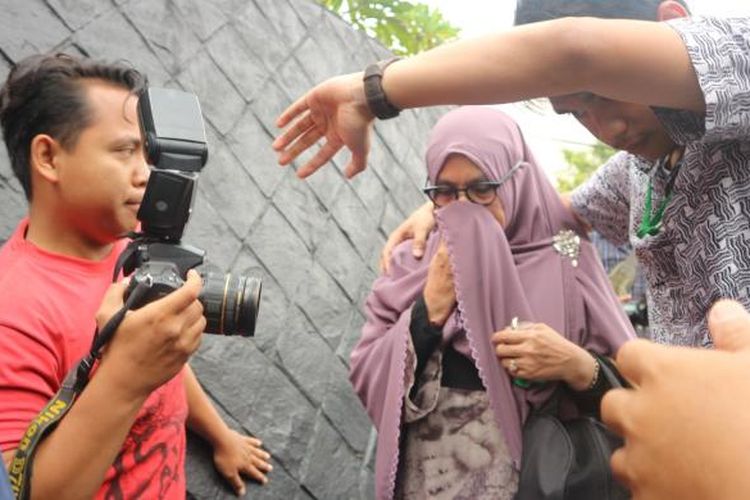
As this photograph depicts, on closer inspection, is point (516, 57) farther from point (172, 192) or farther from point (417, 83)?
point (172, 192)

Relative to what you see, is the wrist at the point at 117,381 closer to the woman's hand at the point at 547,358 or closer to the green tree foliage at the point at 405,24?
the woman's hand at the point at 547,358

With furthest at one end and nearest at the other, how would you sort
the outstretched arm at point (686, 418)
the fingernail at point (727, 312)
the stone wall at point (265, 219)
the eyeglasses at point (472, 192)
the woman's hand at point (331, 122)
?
the stone wall at point (265, 219) < the eyeglasses at point (472, 192) < the woman's hand at point (331, 122) < the fingernail at point (727, 312) < the outstretched arm at point (686, 418)

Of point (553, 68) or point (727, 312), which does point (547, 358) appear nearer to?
point (553, 68)

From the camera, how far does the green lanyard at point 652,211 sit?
4.90 ft

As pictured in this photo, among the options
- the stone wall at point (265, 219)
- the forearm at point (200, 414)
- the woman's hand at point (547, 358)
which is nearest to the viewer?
the woman's hand at point (547, 358)

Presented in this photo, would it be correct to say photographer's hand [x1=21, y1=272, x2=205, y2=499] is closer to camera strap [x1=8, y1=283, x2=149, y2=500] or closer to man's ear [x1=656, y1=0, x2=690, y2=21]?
camera strap [x1=8, y1=283, x2=149, y2=500]

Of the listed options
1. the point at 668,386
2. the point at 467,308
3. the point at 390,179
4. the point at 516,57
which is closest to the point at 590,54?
the point at 516,57

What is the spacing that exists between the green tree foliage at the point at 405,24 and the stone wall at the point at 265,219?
115cm

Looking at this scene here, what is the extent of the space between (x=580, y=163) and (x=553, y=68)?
11.8 metres

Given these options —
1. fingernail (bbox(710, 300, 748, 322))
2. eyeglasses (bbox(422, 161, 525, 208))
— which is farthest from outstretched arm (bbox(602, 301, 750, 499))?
eyeglasses (bbox(422, 161, 525, 208))

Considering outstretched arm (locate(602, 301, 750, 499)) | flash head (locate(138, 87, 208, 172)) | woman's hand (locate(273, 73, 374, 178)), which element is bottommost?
outstretched arm (locate(602, 301, 750, 499))

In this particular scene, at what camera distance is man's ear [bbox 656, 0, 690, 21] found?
62.5 inches

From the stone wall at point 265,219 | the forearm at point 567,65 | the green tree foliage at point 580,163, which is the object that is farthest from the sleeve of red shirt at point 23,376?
the green tree foliage at point 580,163

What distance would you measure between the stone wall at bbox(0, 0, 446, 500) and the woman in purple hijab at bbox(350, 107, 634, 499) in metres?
0.38
